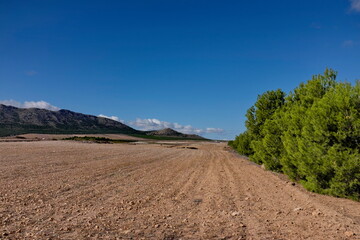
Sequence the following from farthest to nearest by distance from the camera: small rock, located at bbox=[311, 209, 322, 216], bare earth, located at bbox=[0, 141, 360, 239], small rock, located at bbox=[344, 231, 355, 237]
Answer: small rock, located at bbox=[311, 209, 322, 216] → bare earth, located at bbox=[0, 141, 360, 239] → small rock, located at bbox=[344, 231, 355, 237]

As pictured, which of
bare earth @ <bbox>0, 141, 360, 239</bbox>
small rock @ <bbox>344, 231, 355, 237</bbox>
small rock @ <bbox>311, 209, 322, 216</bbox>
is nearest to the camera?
small rock @ <bbox>344, 231, 355, 237</bbox>

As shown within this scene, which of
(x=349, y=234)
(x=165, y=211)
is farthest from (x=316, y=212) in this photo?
(x=165, y=211)

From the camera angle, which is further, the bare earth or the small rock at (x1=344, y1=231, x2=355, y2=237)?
the bare earth

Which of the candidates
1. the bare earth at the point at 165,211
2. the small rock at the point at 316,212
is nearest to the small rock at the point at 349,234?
the bare earth at the point at 165,211

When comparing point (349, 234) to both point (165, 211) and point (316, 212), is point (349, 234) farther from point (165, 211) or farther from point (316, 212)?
point (165, 211)

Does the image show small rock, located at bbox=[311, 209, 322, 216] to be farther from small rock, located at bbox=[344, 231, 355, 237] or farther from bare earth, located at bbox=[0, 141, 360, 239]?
small rock, located at bbox=[344, 231, 355, 237]

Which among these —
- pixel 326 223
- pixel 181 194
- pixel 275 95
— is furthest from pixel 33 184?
pixel 275 95

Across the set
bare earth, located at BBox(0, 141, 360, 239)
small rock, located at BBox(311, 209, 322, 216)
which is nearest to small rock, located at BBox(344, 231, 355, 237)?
bare earth, located at BBox(0, 141, 360, 239)

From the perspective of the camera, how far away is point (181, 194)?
14.4 metres

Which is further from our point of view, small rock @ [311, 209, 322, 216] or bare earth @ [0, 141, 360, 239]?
small rock @ [311, 209, 322, 216]

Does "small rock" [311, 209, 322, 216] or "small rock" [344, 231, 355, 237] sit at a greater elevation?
"small rock" [311, 209, 322, 216]

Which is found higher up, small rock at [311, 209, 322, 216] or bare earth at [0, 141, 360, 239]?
small rock at [311, 209, 322, 216]

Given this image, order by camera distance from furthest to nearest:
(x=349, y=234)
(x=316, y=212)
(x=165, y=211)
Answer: (x=165, y=211) → (x=316, y=212) → (x=349, y=234)

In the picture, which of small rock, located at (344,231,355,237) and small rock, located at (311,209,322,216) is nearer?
small rock, located at (344,231,355,237)
